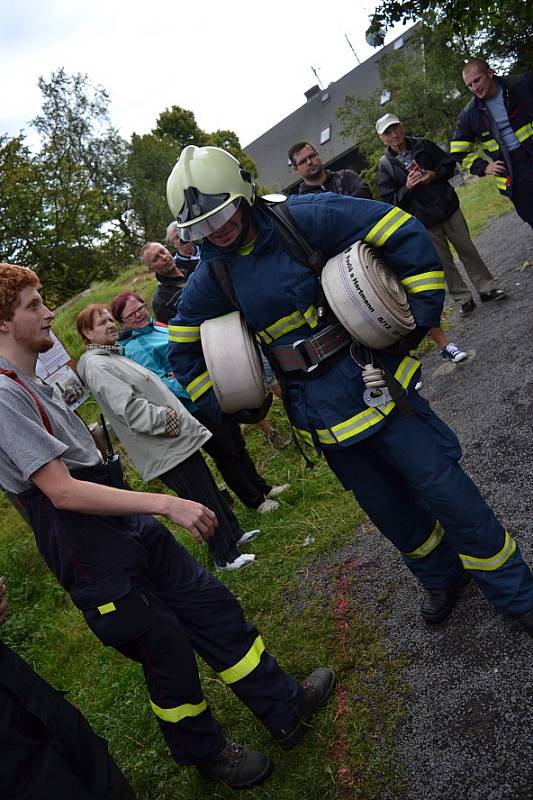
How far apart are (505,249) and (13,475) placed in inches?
325

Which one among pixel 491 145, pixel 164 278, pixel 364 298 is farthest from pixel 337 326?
pixel 491 145

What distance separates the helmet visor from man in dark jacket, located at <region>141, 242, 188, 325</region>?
288 cm

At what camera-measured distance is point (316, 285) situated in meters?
2.59

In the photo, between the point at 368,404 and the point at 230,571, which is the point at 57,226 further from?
the point at 368,404

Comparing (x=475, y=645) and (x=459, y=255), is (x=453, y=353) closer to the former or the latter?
(x=459, y=255)

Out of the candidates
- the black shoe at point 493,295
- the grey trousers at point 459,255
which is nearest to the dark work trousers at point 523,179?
the grey trousers at point 459,255

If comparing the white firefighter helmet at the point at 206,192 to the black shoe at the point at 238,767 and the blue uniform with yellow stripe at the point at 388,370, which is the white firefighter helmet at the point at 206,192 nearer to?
the blue uniform with yellow stripe at the point at 388,370

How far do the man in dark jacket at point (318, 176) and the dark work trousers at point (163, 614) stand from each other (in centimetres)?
415

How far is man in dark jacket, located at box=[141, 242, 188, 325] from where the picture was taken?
5.39 meters

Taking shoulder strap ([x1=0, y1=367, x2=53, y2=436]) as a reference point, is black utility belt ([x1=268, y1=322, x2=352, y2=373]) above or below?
below

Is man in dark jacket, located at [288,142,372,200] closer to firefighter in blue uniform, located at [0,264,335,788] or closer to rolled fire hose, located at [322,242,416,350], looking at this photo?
rolled fire hose, located at [322,242,416,350]

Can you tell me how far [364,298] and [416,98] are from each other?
2868 cm

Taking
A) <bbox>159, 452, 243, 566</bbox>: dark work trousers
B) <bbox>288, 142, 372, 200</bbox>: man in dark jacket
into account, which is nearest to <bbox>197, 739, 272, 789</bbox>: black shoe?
<bbox>159, 452, 243, 566</bbox>: dark work trousers

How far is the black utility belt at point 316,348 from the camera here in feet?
8.57
